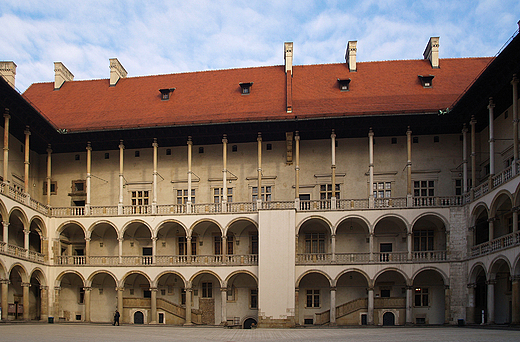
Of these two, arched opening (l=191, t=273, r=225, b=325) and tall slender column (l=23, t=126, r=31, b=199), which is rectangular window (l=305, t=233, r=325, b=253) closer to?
arched opening (l=191, t=273, r=225, b=325)

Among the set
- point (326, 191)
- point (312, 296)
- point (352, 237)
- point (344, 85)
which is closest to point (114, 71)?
point (344, 85)

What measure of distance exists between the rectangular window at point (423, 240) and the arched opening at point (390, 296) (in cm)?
209

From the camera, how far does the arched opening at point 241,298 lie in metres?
36.0

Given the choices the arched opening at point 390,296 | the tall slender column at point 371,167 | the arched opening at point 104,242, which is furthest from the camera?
the arched opening at point 104,242

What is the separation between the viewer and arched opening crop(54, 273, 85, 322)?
3734 centimetres

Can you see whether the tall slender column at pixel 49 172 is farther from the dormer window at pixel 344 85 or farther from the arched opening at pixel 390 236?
the arched opening at pixel 390 236

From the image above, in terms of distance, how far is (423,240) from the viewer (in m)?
35.2

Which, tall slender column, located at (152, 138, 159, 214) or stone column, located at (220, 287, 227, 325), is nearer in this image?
stone column, located at (220, 287, 227, 325)

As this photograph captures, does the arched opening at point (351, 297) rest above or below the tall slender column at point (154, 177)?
below

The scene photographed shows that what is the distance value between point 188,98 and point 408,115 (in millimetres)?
14600

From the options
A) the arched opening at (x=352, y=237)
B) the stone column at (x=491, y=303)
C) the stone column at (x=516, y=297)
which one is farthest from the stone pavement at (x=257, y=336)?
the arched opening at (x=352, y=237)

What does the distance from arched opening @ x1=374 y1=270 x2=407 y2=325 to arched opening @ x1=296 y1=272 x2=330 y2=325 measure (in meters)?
2.96

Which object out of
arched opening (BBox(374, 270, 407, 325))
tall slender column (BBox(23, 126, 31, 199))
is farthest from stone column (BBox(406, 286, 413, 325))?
tall slender column (BBox(23, 126, 31, 199))

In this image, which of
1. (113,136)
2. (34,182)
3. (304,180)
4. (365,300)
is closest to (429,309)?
(365,300)
